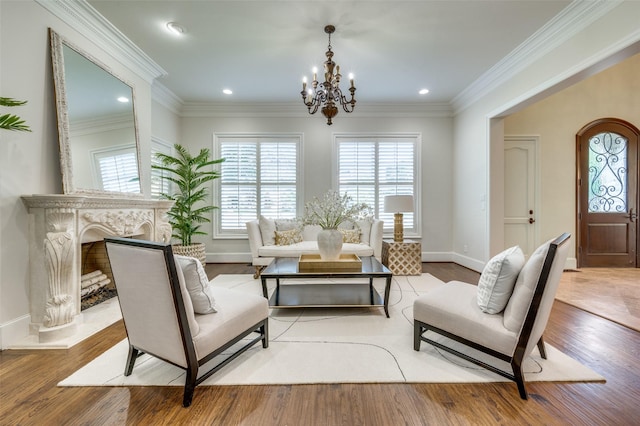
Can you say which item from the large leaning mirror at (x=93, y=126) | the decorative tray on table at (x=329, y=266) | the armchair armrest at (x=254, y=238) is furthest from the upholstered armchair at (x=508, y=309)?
the large leaning mirror at (x=93, y=126)

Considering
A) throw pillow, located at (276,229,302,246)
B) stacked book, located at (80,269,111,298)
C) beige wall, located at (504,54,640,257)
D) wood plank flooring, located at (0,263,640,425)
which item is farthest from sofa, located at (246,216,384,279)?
beige wall, located at (504,54,640,257)

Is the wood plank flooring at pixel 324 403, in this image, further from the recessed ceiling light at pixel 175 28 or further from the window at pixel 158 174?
the recessed ceiling light at pixel 175 28

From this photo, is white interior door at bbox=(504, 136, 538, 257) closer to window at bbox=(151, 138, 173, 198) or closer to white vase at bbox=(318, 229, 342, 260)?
white vase at bbox=(318, 229, 342, 260)

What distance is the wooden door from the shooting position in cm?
460

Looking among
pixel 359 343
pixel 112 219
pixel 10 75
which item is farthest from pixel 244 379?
pixel 10 75

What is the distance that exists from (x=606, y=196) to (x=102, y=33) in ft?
24.9

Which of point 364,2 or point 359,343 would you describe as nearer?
point 359,343

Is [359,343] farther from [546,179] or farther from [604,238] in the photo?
[604,238]

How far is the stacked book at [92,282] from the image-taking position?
9.64 feet

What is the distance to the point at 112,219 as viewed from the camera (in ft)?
9.06

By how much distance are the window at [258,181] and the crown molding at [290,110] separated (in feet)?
1.58

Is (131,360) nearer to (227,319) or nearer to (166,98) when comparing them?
(227,319)

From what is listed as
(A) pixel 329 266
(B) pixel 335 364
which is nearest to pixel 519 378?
(B) pixel 335 364

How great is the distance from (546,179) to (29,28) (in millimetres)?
6768
